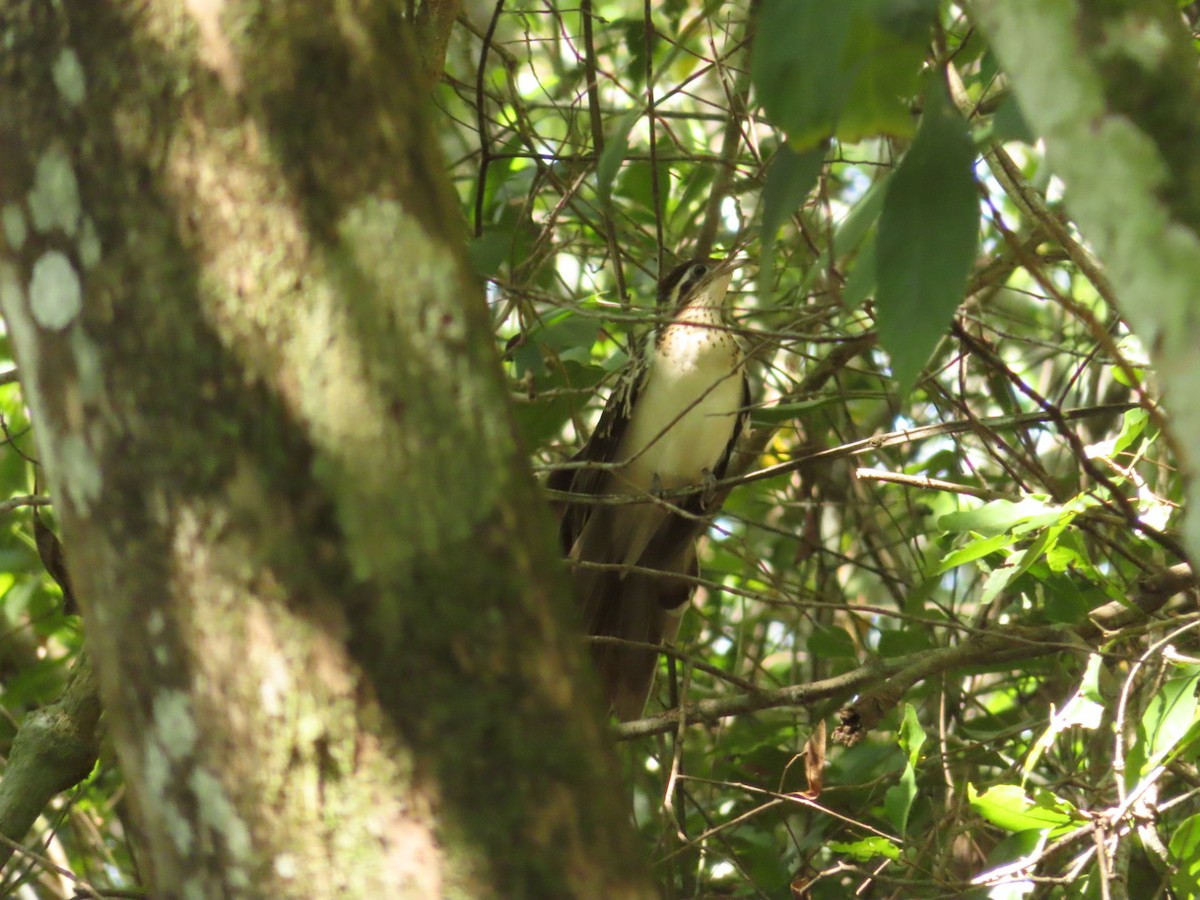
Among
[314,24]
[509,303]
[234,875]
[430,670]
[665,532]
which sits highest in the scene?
[509,303]

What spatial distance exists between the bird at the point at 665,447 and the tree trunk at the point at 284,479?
2.48m

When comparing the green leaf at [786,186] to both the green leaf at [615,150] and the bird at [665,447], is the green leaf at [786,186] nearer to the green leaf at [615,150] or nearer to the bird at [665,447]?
the green leaf at [615,150]

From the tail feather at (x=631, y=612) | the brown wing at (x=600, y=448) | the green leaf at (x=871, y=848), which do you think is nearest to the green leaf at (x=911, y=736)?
the green leaf at (x=871, y=848)

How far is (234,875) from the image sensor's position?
3.43ft

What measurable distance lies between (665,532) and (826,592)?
0.58 metres

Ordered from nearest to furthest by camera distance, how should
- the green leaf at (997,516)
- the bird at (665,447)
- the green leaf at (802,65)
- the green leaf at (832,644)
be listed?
the green leaf at (802,65)
the green leaf at (997,516)
the green leaf at (832,644)
the bird at (665,447)

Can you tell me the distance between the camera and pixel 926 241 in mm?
1292

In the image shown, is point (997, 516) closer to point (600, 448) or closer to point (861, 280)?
point (861, 280)

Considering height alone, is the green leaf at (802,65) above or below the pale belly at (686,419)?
below

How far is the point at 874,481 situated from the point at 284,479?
2.35 m

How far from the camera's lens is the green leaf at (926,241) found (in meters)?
1.26

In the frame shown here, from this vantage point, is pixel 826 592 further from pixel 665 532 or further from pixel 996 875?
pixel 996 875

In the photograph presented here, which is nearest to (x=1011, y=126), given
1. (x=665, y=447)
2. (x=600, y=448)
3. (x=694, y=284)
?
(x=694, y=284)

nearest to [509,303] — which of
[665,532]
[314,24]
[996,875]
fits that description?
[665,532]
